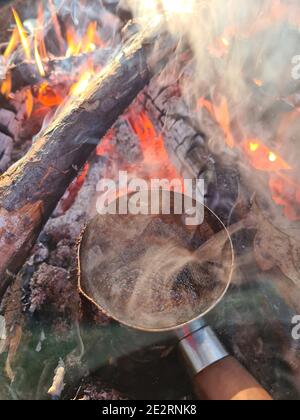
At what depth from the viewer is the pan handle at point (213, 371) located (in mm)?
2028

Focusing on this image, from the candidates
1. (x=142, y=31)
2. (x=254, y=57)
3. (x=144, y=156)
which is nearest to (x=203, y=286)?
(x=144, y=156)

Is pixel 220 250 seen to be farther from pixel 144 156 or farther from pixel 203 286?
pixel 144 156

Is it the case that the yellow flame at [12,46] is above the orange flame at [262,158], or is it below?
above

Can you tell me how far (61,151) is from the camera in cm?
292

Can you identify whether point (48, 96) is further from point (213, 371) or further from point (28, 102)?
point (213, 371)

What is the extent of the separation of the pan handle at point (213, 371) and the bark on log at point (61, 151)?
1442mm

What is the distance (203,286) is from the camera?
243 cm

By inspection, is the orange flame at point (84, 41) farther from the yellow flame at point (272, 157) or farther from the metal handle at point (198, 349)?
the metal handle at point (198, 349)

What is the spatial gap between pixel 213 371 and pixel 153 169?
2.28 meters

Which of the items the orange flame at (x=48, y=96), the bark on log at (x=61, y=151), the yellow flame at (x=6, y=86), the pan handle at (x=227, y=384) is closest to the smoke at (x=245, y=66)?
the bark on log at (x=61, y=151)

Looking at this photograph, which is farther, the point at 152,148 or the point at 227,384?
the point at 152,148

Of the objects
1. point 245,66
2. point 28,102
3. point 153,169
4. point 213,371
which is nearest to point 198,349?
point 213,371

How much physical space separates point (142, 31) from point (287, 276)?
2.97 m
